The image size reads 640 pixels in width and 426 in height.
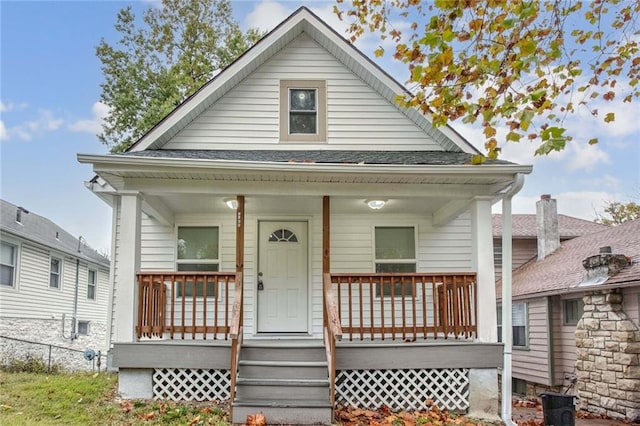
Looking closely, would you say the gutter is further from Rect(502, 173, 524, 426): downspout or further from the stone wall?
the stone wall

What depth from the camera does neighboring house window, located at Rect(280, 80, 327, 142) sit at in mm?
8875

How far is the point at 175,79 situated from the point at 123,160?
1151 centimetres

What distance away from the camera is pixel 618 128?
58.0ft

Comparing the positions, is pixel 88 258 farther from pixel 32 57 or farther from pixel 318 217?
pixel 318 217

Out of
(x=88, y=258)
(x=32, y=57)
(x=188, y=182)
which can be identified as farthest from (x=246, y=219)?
(x=88, y=258)

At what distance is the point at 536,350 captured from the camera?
1316 cm

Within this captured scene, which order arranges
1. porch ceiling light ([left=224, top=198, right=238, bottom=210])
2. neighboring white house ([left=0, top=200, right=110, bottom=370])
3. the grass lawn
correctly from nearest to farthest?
the grass lawn < porch ceiling light ([left=224, top=198, right=238, bottom=210]) < neighboring white house ([left=0, top=200, right=110, bottom=370])

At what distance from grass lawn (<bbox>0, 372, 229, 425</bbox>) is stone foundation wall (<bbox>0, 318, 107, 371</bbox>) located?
653cm

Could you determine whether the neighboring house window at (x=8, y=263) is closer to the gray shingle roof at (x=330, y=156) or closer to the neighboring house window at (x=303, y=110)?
the gray shingle roof at (x=330, y=156)

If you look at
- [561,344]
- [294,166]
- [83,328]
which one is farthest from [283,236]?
[83,328]

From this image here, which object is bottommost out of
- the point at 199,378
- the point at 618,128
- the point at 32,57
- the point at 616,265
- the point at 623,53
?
the point at 199,378

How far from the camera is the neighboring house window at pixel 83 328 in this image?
19.2 meters

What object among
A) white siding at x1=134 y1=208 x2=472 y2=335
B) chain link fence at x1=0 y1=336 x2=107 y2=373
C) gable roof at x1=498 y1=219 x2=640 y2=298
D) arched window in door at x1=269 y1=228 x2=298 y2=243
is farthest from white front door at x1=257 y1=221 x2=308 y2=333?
gable roof at x1=498 y1=219 x2=640 y2=298

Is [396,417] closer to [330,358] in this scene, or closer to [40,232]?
[330,358]
